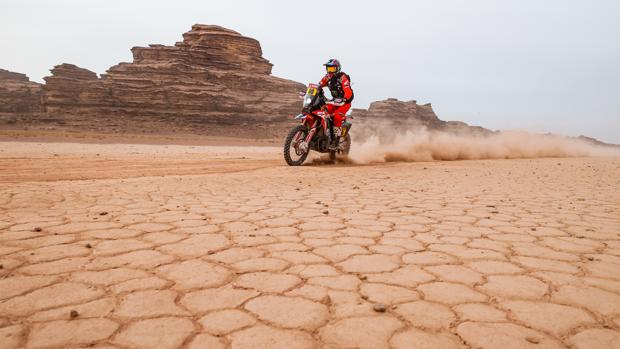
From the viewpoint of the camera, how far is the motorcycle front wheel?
7.69 m

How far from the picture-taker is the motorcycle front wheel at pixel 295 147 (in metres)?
7.69

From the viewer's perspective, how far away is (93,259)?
213 centimetres

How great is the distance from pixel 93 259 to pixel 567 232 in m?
3.26

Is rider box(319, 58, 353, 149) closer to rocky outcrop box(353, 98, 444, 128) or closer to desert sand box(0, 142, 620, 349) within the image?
desert sand box(0, 142, 620, 349)

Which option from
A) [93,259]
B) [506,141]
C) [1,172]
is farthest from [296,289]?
[506,141]

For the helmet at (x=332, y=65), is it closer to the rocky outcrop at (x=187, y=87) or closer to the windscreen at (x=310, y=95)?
the windscreen at (x=310, y=95)

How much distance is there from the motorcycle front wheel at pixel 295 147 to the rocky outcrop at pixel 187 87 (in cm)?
3719

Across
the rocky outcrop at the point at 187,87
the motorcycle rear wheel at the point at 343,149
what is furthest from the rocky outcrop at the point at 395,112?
the motorcycle rear wheel at the point at 343,149

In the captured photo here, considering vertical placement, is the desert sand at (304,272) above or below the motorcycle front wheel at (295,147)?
below

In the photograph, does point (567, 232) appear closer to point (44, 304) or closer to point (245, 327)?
point (245, 327)

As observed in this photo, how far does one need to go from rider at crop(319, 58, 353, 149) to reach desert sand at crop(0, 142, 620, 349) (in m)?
4.27

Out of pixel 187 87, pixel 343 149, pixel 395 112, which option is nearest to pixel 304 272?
pixel 343 149

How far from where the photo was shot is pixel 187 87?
44.5 m

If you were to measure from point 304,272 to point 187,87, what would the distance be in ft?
152
